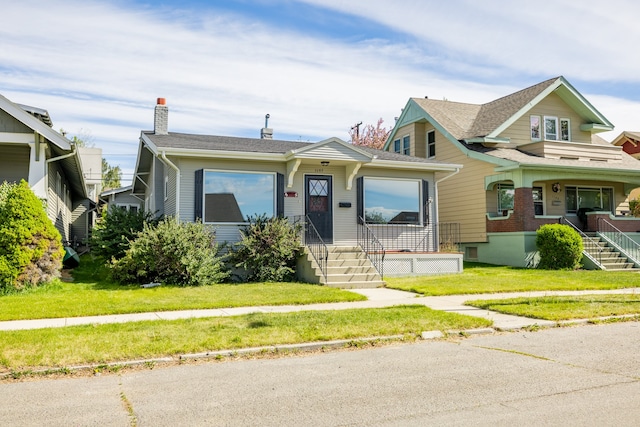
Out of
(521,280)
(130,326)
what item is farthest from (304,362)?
(521,280)

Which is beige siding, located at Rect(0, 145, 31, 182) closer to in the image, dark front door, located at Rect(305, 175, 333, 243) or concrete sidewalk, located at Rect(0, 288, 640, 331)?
dark front door, located at Rect(305, 175, 333, 243)

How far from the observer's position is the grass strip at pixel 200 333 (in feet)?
21.3

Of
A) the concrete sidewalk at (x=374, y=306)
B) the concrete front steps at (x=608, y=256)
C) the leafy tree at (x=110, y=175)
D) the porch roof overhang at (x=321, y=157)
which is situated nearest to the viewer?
the concrete sidewalk at (x=374, y=306)

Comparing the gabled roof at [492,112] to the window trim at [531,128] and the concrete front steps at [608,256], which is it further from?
the concrete front steps at [608,256]

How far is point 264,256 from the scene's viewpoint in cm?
1449

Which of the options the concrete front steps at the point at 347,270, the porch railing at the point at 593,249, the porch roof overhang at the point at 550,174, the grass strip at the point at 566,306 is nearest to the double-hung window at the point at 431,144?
the porch roof overhang at the point at 550,174

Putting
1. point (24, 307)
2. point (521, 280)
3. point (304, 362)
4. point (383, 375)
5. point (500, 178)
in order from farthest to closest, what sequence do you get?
point (500, 178), point (521, 280), point (24, 307), point (304, 362), point (383, 375)

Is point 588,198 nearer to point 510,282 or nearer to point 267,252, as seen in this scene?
point 510,282

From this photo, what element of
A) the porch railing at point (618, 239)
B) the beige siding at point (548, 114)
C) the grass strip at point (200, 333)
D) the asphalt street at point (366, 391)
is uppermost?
the beige siding at point (548, 114)

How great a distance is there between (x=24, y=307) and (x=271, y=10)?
23.9 feet

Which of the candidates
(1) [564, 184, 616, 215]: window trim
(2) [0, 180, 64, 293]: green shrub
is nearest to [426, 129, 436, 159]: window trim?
(1) [564, 184, 616, 215]: window trim

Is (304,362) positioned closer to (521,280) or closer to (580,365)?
(580,365)

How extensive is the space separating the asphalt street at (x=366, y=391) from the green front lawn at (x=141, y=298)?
3.78 meters

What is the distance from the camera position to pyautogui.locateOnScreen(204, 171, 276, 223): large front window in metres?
15.6
